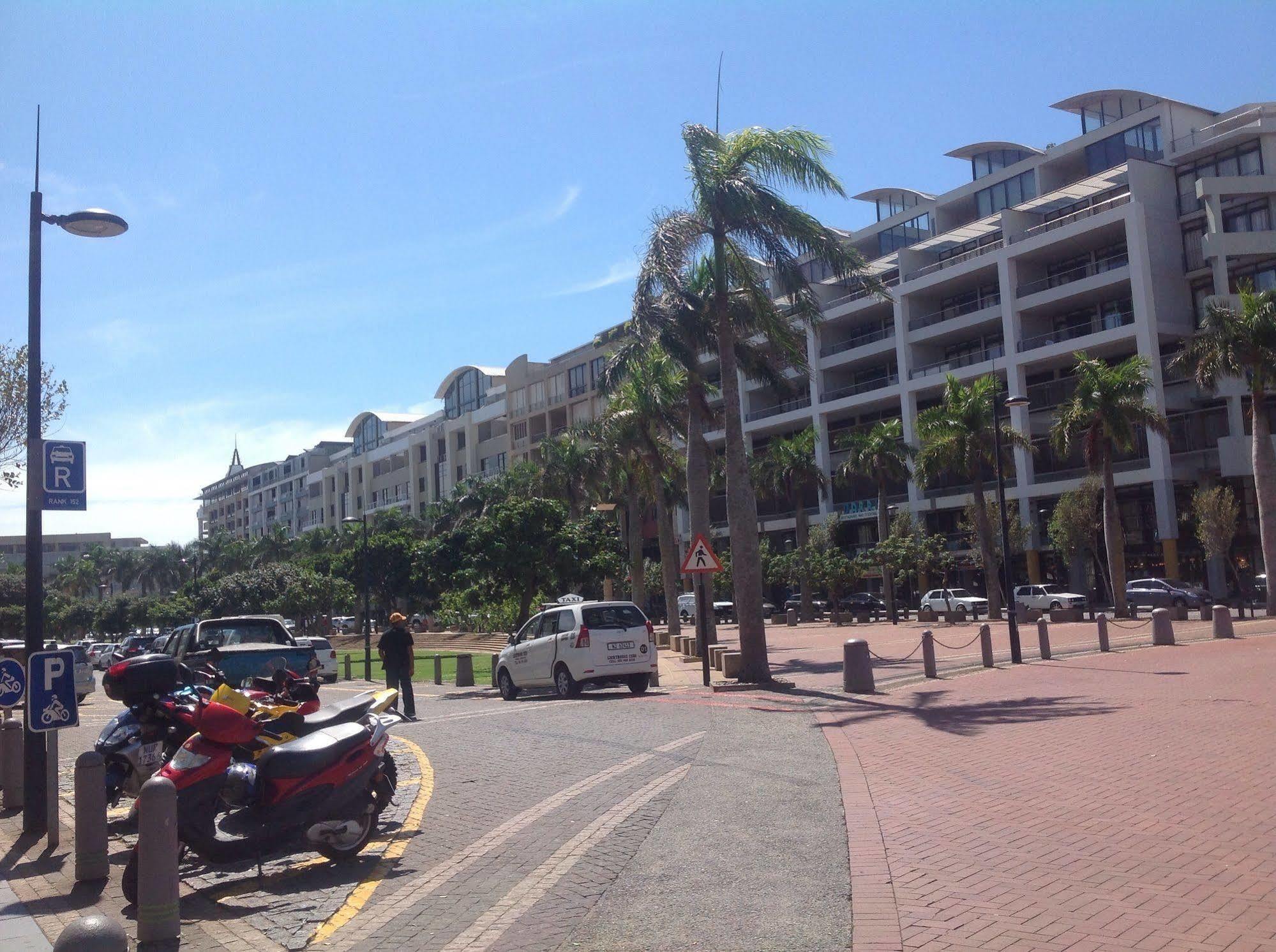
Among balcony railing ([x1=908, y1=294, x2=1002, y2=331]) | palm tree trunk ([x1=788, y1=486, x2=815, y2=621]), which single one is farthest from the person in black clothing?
balcony railing ([x1=908, y1=294, x2=1002, y2=331])

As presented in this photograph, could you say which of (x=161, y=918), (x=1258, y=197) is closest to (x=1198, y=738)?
(x=161, y=918)

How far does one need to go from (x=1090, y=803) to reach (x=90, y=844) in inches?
279

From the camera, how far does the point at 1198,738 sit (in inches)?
446

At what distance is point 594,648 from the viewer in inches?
773

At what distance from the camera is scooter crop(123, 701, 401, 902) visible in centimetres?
716

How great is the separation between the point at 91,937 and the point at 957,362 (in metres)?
58.6

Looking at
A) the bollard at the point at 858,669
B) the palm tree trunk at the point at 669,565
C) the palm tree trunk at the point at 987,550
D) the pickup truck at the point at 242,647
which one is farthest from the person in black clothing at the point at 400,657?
the palm tree trunk at the point at 987,550

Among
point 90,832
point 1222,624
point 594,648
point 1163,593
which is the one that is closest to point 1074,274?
point 1163,593

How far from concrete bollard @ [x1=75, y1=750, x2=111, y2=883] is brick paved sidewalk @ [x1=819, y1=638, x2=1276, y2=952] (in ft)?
16.2

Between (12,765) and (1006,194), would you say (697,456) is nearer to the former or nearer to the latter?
(12,765)

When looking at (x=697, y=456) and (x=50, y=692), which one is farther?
(x=697, y=456)

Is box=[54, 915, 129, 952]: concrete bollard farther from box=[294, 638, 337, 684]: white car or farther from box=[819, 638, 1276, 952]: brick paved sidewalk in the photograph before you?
box=[294, 638, 337, 684]: white car

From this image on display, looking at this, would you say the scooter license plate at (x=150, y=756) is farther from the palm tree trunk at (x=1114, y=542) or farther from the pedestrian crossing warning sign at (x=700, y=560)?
the palm tree trunk at (x=1114, y=542)

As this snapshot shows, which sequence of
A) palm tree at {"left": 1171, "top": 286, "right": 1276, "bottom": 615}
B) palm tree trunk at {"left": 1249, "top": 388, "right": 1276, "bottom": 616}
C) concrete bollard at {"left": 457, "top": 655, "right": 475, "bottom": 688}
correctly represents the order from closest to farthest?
concrete bollard at {"left": 457, "top": 655, "right": 475, "bottom": 688}, palm tree at {"left": 1171, "top": 286, "right": 1276, "bottom": 615}, palm tree trunk at {"left": 1249, "top": 388, "right": 1276, "bottom": 616}
